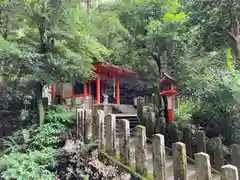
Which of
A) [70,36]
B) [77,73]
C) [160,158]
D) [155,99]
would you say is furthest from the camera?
[155,99]

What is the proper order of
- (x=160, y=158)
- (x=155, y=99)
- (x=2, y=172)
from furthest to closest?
(x=155, y=99) → (x=2, y=172) → (x=160, y=158)

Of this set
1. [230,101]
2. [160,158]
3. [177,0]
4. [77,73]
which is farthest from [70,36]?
[177,0]

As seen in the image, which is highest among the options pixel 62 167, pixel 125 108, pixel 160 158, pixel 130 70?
pixel 130 70

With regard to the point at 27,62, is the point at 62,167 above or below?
below

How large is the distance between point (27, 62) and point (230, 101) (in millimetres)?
5731

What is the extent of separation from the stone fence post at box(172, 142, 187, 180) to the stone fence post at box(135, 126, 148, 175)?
670 millimetres

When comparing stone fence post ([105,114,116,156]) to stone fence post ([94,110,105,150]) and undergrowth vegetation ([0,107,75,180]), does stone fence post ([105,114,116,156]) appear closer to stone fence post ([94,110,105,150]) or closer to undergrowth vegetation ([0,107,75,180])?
stone fence post ([94,110,105,150])

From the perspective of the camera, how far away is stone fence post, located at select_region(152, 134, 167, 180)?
3.73 meters

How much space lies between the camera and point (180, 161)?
3.55 metres

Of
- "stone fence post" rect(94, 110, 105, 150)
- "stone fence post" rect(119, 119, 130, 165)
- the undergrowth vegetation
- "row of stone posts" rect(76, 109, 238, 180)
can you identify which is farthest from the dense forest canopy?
"stone fence post" rect(119, 119, 130, 165)

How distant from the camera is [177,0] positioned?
9.97 meters

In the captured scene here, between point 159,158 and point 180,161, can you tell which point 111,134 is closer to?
point 159,158

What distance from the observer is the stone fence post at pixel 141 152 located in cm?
410

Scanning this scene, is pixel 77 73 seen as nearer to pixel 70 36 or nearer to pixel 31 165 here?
pixel 70 36
